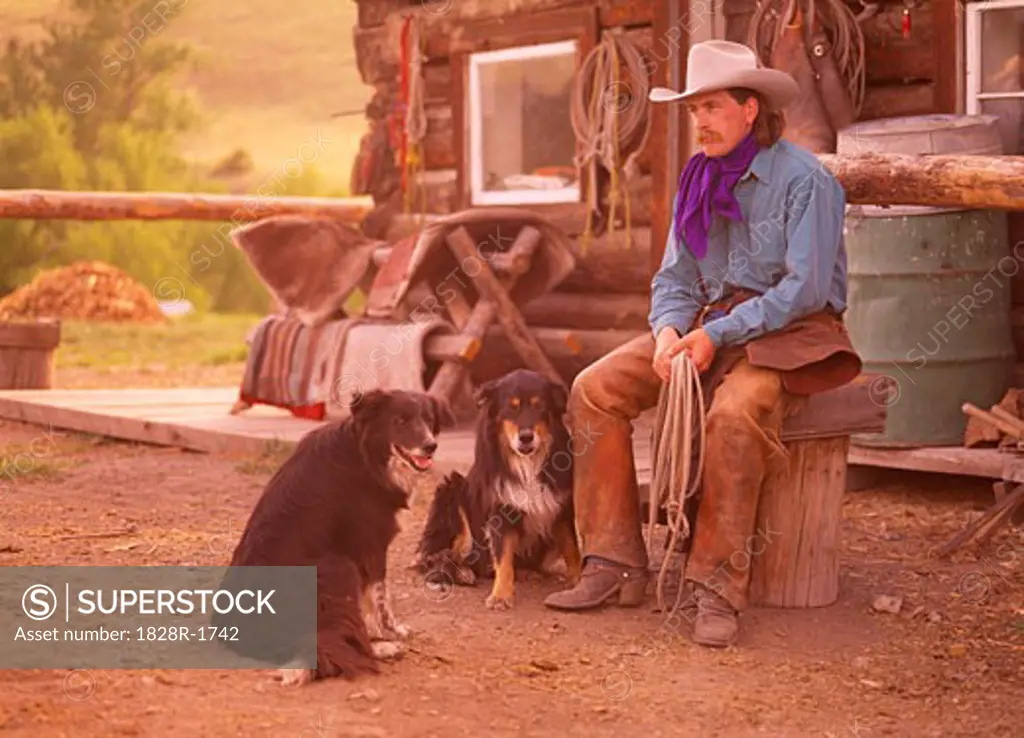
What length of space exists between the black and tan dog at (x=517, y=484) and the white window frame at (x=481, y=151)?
450 cm

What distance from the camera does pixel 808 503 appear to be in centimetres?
576

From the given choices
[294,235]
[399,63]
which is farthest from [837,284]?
[399,63]

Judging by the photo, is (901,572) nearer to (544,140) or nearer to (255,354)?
(255,354)

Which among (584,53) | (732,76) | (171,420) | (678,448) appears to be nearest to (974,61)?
(584,53)

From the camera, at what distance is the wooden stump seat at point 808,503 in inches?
226

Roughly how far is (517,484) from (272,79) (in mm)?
64728

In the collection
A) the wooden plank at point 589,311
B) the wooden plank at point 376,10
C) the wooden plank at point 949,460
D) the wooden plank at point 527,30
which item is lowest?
the wooden plank at point 949,460

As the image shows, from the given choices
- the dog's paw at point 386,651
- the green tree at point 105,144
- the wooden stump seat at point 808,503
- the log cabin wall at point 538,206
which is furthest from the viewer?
the green tree at point 105,144

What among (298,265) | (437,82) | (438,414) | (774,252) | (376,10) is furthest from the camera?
(376,10)

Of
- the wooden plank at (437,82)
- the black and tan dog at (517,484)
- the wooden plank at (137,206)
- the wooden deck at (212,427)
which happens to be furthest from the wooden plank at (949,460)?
the wooden plank at (137,206)

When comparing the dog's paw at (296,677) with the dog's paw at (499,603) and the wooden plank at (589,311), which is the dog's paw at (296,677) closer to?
the dog's paw at (499,603)

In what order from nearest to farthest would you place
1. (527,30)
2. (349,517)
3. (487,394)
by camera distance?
(349,517), (487,394), (527,30)

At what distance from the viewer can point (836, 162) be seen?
613 cm

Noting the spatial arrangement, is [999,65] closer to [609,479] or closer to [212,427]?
[609,479]
